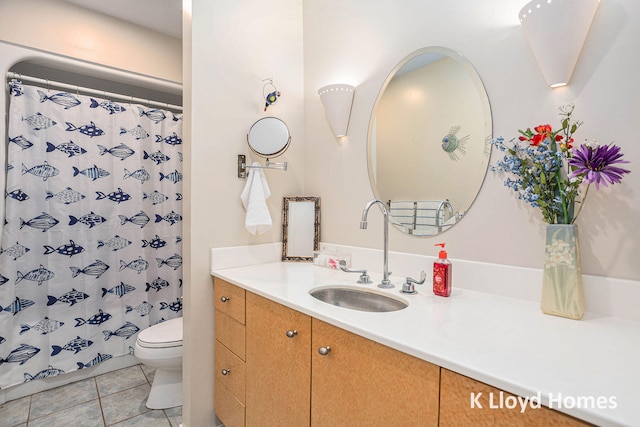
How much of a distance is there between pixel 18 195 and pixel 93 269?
2.07 ft

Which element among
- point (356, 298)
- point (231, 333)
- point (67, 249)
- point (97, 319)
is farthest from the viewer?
point (97, 319)

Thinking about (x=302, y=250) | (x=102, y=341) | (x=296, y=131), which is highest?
(x=296, y=131)

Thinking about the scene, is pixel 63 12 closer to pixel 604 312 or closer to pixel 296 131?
pixel 296 131

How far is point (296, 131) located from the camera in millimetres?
2012

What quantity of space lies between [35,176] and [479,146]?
2.54 metres

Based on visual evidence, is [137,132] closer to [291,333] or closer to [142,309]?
[142,309]

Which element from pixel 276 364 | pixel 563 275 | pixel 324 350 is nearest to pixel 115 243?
pixel 276 364

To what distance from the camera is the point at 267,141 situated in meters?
1.77

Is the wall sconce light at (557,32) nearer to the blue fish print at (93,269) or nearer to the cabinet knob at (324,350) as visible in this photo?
the cabinet knob at (324,350)

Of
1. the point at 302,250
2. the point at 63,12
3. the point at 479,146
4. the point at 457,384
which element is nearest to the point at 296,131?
the point at 302,250

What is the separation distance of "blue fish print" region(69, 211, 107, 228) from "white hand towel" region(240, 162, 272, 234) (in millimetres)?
1253

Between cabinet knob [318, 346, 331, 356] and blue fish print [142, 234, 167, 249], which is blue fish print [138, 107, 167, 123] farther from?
cabinet knob [318, 346, 331, 356]

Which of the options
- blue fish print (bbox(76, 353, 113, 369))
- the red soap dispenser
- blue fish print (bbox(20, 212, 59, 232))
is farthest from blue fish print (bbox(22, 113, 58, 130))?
the red soap dispenser

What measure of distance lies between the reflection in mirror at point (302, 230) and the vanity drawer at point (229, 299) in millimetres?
435
